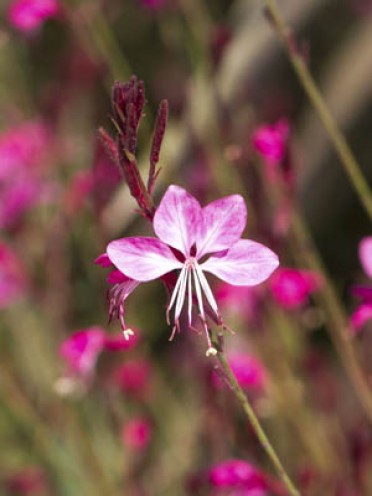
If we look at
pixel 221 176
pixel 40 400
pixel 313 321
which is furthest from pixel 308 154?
pixel 40 400

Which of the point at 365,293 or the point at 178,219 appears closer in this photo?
the point at 178,219

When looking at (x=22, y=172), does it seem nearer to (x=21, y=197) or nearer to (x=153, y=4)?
(x=21, y=197)

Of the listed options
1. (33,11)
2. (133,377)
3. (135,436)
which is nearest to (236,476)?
(135,436)

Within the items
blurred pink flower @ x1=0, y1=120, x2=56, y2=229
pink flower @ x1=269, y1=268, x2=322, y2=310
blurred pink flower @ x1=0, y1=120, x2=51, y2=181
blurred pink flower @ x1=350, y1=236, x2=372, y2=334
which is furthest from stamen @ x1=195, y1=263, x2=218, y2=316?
blurred pink flower @ x1=0, y1=120, x2=51, y2=181

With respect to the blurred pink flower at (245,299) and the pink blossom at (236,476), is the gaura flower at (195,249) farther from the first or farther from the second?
the blurred pink flower at (245,299)

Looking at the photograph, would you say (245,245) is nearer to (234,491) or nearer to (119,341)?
(119,341)

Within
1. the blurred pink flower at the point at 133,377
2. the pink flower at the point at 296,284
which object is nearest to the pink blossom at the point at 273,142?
the pink flower at the point at 296,284

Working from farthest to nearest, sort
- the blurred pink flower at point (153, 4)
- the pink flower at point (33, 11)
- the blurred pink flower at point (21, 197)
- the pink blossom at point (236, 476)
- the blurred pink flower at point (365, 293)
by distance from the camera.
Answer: the blurred pink flower at point (21, 197), the blurred pink flower at point (153, 4), the pink flower at point (33, 11), the pink blossom at point (236, 476), the blurred pink flower at point (365, 293)

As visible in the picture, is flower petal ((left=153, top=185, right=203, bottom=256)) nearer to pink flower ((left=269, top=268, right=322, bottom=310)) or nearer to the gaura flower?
the gaura flower
